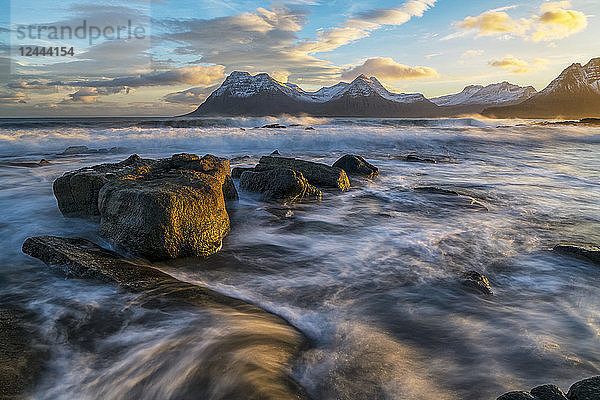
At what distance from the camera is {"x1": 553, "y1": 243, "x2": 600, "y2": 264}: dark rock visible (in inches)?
154

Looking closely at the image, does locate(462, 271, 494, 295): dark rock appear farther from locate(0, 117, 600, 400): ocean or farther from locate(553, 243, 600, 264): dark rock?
locate(553, 243, 600, 264): dark rock

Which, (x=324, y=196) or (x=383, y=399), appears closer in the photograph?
(x=383, y=399)

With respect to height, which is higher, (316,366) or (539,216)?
(539,216)

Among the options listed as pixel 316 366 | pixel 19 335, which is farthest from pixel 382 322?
pixel 19 335

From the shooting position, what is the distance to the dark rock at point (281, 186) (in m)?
6.61

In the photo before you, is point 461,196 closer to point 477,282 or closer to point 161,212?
point 477,282

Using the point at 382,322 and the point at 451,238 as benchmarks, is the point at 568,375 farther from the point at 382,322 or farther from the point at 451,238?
the point at 451,238

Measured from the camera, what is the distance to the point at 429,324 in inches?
112

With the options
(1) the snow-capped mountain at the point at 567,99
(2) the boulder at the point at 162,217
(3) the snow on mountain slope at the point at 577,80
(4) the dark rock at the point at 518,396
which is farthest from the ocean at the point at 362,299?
(3) the snow on mountain slope at the point at 577,80

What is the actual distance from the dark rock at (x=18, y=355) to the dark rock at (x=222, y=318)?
0.64 m

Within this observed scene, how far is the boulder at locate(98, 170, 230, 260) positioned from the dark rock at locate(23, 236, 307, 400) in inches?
9.5

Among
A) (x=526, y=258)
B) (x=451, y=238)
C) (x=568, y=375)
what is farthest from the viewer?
(x=451, y=238)

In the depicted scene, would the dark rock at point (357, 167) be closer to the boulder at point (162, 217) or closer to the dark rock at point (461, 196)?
the dark rock at point (461, 196)

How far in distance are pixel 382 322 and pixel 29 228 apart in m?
4.93
